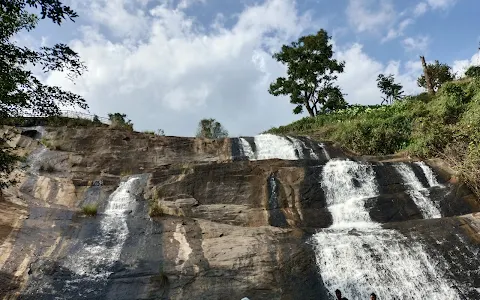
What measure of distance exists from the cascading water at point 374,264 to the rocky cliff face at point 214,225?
63 millimetres

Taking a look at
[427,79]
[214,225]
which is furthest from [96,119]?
[427,79]

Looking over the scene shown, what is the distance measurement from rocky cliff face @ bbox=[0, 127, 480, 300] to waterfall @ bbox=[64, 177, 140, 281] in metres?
0.04

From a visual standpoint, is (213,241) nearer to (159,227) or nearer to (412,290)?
(159,227)

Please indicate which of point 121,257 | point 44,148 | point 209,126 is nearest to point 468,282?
point 121,257

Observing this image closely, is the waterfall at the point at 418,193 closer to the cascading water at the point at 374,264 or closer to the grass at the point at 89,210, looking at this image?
the cascading water at the point at 374,264

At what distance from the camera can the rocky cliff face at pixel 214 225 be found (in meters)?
11.6

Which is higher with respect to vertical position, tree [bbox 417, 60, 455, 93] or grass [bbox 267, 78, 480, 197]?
tree [bbox 417, 60, 455, 93]

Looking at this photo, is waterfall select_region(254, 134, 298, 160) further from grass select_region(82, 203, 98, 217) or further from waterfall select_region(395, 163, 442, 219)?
grass select_region(82, 203, 98, 217)

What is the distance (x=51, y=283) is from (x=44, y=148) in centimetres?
1220

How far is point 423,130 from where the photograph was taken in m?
22.3

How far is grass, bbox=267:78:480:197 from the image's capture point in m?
18.7

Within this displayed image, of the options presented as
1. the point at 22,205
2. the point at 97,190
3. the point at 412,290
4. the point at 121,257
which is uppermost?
the point at 97,190

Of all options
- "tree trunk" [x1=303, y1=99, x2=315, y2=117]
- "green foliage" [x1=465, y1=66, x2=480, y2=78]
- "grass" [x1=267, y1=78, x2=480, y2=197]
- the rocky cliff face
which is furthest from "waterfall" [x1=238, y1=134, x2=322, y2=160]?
"green foliage" [x1=465, y1=66, x2=480, y2=78]

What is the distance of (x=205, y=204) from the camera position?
16.2m
